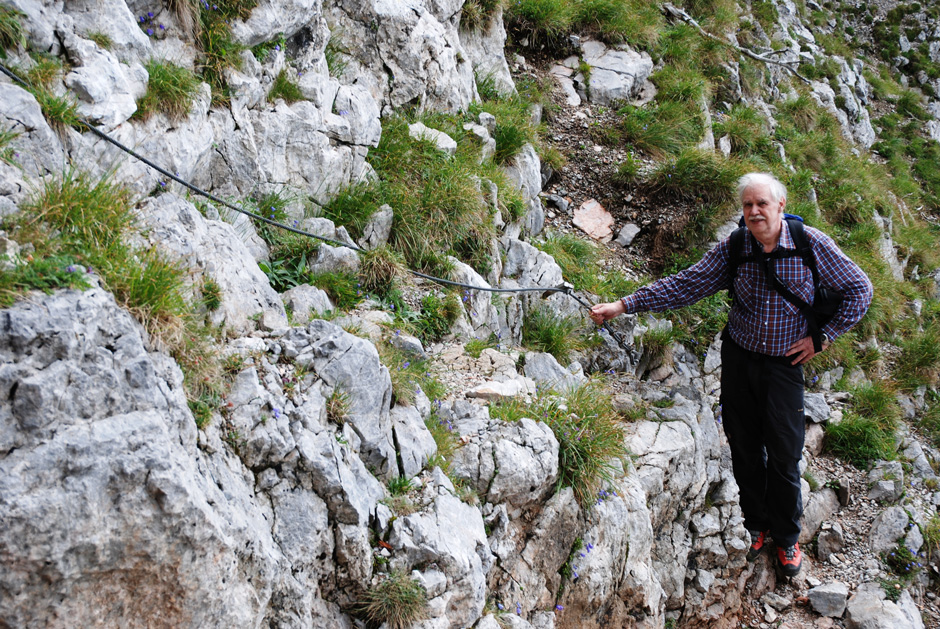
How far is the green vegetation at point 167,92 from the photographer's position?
5.13 metres

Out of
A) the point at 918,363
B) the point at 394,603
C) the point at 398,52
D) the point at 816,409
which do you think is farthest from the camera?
the point at 918,363

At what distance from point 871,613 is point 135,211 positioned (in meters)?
7.89

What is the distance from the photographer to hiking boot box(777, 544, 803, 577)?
6.66m

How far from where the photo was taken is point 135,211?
4316mm

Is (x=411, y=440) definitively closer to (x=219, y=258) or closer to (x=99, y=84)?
(x=219, y=258)

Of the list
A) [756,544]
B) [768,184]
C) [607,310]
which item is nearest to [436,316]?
[607,310]

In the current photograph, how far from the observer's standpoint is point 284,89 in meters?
6.66

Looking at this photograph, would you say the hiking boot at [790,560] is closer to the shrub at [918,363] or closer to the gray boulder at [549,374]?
the gray boulder at [549,374]

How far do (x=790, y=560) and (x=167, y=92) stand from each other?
7.73 m

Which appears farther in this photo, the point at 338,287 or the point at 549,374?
the point at 549,374

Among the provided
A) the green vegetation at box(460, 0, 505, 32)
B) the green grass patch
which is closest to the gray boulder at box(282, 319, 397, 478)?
the green grass patch

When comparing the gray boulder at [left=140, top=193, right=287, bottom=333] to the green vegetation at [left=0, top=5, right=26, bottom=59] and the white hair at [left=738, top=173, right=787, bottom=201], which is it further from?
the white hair at [left=738, top=173, right=787, bottom=201]

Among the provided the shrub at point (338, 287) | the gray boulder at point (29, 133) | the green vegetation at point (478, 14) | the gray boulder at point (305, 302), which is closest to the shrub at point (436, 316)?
the shrub at point (338, 287)

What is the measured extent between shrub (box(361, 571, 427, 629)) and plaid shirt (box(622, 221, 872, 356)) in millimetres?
3810
